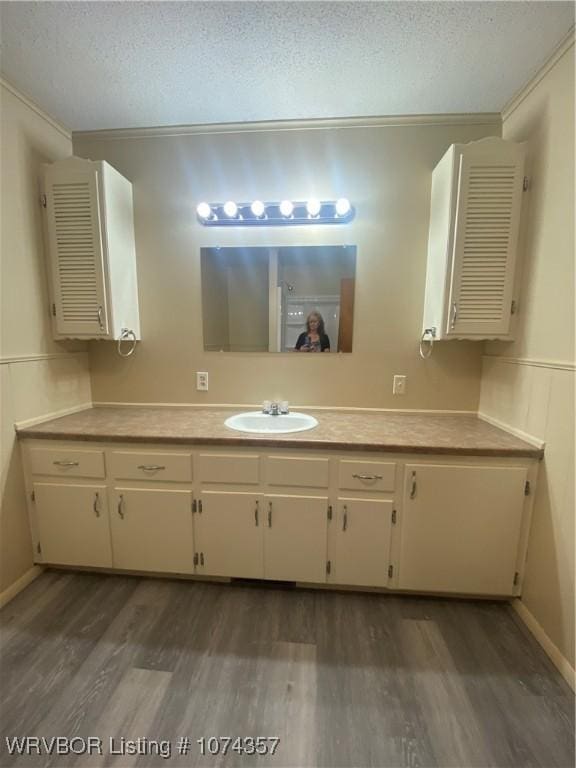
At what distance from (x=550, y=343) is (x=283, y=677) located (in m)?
1.82

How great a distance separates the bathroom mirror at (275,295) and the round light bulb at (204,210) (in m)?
0.19

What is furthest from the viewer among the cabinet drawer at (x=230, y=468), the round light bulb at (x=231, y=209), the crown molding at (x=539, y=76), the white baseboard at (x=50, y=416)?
the round light bulb at (x=231, y=209)

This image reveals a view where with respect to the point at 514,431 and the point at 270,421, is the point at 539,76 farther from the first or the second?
the point at 270,421

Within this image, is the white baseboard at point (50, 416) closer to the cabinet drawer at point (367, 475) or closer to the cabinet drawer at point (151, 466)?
the cabinet drawer at point (151, 466)

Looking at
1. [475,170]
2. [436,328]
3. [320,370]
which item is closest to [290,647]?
[320,370]

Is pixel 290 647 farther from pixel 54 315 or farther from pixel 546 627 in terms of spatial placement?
pixel 54 315

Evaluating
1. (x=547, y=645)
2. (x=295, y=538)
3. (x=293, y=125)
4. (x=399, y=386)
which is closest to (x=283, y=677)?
(x=295, y=538)

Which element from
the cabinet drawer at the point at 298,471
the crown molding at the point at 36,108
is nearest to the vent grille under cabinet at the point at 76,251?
the crown molding at the point at 36,108

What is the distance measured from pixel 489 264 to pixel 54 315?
2421 mm

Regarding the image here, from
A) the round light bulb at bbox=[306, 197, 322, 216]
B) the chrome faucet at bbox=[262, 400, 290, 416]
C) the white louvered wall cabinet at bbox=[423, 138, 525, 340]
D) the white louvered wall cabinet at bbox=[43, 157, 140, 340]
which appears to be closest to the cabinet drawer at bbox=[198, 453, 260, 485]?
the chrome faucet at bbox=[262, 400, 290, 416]

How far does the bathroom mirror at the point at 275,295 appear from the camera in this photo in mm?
2043

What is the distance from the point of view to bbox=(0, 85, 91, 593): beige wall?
168 centimetres

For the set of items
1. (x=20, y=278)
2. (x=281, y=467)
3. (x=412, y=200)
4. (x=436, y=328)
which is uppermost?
(x=412, y=200)

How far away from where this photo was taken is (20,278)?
177 cm
